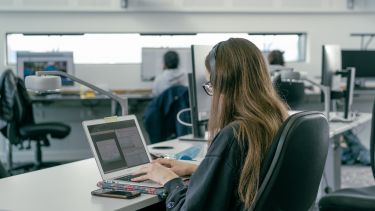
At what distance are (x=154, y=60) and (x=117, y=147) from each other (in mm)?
4192

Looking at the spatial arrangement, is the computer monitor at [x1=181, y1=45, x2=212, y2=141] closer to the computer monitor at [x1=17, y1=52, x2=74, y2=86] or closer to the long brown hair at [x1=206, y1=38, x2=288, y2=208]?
the long brown hair at [x1=206, y1=38, x2=288, y2=208]

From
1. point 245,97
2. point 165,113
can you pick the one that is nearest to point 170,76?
point 165,113

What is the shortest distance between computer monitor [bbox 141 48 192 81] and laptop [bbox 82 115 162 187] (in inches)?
159

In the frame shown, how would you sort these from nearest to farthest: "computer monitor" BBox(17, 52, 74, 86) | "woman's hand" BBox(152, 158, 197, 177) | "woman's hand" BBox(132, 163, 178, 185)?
"woman's hand" BBox(132, 163, 178, 185)
"woman's hand" BBox(152, 158, 197, 177)
"computer monitor" BBox(17, 52, 74, 86)

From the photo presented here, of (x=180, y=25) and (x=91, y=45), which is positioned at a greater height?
(x=180, y=25)

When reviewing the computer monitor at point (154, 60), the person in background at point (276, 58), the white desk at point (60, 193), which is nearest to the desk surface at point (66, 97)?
the computer monitor at point (154, 60)

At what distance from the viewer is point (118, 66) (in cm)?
635

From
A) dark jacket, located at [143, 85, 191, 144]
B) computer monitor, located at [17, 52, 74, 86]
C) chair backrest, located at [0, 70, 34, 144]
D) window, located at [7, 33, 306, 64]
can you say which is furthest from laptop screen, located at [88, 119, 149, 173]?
window, located at [7, 33, 306, 64]

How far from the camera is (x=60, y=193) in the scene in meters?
1.79

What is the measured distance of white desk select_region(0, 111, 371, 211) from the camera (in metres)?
1.62

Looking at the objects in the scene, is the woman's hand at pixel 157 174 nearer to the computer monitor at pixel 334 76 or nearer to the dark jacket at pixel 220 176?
the dark jacket at pixel 220 176

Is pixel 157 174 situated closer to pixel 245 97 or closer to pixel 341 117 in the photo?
pixel 245 97

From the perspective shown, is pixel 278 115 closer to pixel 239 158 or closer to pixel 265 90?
pixel 265 90

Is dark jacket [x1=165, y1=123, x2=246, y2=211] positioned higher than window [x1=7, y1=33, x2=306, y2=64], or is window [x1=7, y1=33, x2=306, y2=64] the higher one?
window [x1=7, y1=33, x2=306, y2=64]
